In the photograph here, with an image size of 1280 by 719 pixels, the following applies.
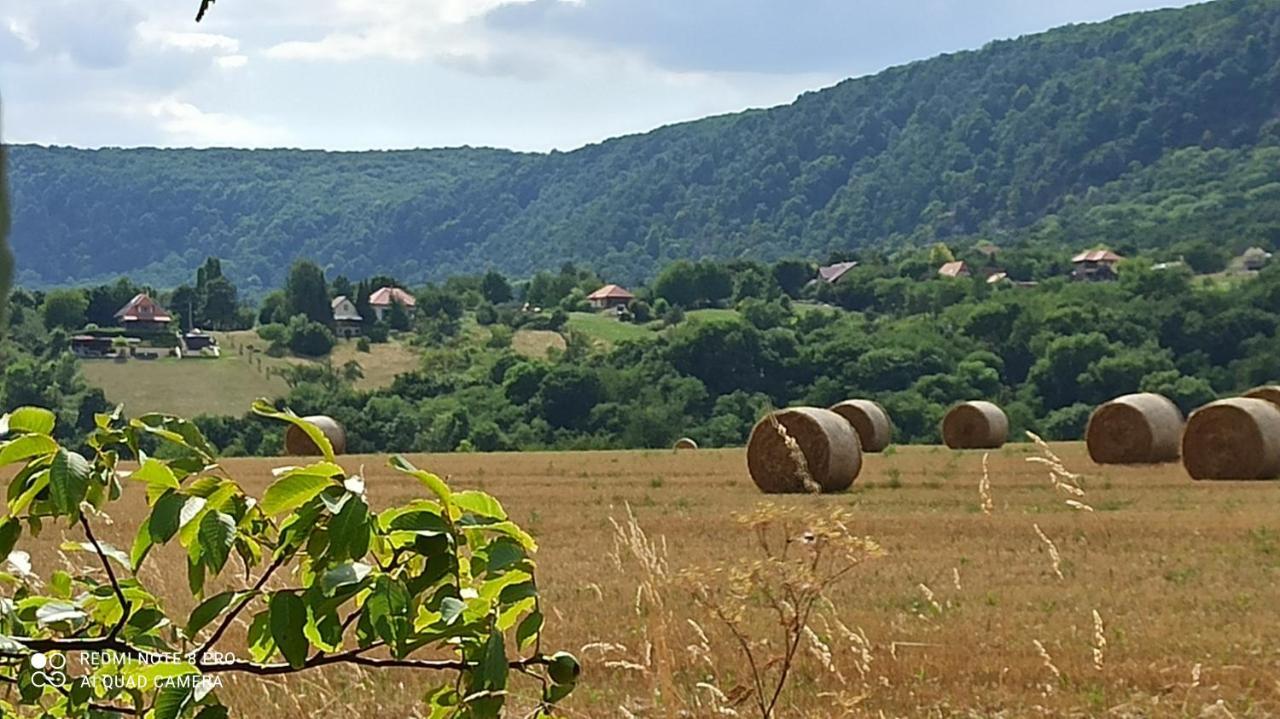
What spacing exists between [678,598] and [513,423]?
2284 inches

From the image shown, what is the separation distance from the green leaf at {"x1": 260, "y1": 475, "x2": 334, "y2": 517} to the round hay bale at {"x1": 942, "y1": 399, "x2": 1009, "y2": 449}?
124ft

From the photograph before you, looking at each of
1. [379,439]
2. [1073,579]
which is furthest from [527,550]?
[379,439]

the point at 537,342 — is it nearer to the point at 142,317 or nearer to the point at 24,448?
the point at 142,317

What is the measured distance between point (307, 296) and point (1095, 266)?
55.8 meters

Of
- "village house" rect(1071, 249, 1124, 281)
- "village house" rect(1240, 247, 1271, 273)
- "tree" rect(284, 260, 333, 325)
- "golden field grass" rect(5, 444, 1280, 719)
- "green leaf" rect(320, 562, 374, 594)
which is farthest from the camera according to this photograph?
"village house" rect(1071, 249, 1124, 281)

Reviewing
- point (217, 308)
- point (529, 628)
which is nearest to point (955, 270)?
point (217, 308)

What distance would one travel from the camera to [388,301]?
11356 cm

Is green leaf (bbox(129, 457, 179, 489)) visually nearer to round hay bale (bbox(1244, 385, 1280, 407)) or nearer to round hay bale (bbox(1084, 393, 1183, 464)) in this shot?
round hay bale (bbox(1084, 393, 1183, 464))

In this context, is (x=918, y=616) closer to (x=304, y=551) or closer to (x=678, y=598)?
(x=678, y=598)

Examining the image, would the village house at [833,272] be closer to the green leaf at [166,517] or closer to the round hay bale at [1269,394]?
the round hay bale at [1269,394]

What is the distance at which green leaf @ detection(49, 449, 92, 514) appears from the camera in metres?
2.30

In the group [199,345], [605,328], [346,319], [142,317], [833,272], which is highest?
[142,317]

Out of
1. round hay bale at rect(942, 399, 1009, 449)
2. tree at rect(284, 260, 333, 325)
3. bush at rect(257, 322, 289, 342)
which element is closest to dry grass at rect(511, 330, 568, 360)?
tree at rect(284, 260, 333, 325)

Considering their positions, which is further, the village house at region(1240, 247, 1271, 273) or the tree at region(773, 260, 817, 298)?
the tree at region(773, 260, 817, 298)
